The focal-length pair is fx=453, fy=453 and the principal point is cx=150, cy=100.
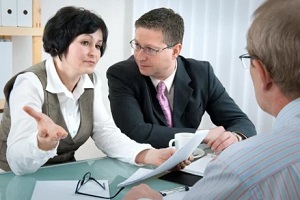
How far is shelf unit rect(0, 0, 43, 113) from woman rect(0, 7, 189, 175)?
0.83 m

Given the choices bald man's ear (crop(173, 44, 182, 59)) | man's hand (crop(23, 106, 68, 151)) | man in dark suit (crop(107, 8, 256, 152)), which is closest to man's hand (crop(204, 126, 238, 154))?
man in dark suit (crop(107, 8, 256, 152))

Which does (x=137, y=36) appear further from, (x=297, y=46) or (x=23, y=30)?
(x=297, y=46)

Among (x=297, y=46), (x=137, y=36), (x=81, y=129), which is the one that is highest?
(x=297, y=46)

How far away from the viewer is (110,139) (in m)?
1.89

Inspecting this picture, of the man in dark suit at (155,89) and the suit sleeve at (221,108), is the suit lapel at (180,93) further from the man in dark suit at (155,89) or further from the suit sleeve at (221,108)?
the suit sleeve at (221,108)

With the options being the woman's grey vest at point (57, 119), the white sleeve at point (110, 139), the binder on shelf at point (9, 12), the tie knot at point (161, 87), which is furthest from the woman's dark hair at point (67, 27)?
the binder on shelf at point (9, 12)

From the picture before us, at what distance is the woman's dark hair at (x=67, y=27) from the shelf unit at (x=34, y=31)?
0.84 m

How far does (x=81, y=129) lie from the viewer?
6.21 ft

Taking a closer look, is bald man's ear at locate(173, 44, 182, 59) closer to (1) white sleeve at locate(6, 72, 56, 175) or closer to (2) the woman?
(2) the woman

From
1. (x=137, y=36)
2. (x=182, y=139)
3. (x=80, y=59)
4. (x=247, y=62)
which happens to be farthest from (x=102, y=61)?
(x=247, y=62)

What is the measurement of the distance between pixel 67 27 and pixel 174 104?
68cm

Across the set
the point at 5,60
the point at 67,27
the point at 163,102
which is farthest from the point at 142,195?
the point at 5,60

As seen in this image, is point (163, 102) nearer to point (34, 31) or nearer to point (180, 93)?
point (180, 93)

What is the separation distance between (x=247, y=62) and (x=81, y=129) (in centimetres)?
94
